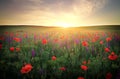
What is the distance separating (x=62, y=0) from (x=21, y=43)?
59 cm

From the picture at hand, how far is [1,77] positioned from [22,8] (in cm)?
67

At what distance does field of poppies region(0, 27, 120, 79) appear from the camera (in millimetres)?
1285

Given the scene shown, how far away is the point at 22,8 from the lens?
1.54 meters

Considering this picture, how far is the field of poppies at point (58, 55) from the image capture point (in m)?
1.29

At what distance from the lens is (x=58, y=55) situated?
4.77 feet

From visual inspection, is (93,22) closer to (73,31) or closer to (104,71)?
(73,31)

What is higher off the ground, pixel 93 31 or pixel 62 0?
pixel 62 0

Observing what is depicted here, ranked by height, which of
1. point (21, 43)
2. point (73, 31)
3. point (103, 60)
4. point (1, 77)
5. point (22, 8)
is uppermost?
point (22, 8)

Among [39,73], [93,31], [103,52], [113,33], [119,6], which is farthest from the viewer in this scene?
[93,31]

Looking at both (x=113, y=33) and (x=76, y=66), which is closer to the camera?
(x=76, y=66)

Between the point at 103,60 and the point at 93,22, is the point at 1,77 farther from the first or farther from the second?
the point at 93,22

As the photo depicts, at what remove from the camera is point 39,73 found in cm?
127

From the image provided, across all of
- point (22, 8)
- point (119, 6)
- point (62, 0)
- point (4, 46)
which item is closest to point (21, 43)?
point (4, 46)

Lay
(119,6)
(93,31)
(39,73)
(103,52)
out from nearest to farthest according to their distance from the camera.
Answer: (39,73) → (103,52) → (119,6) → (93,31)
